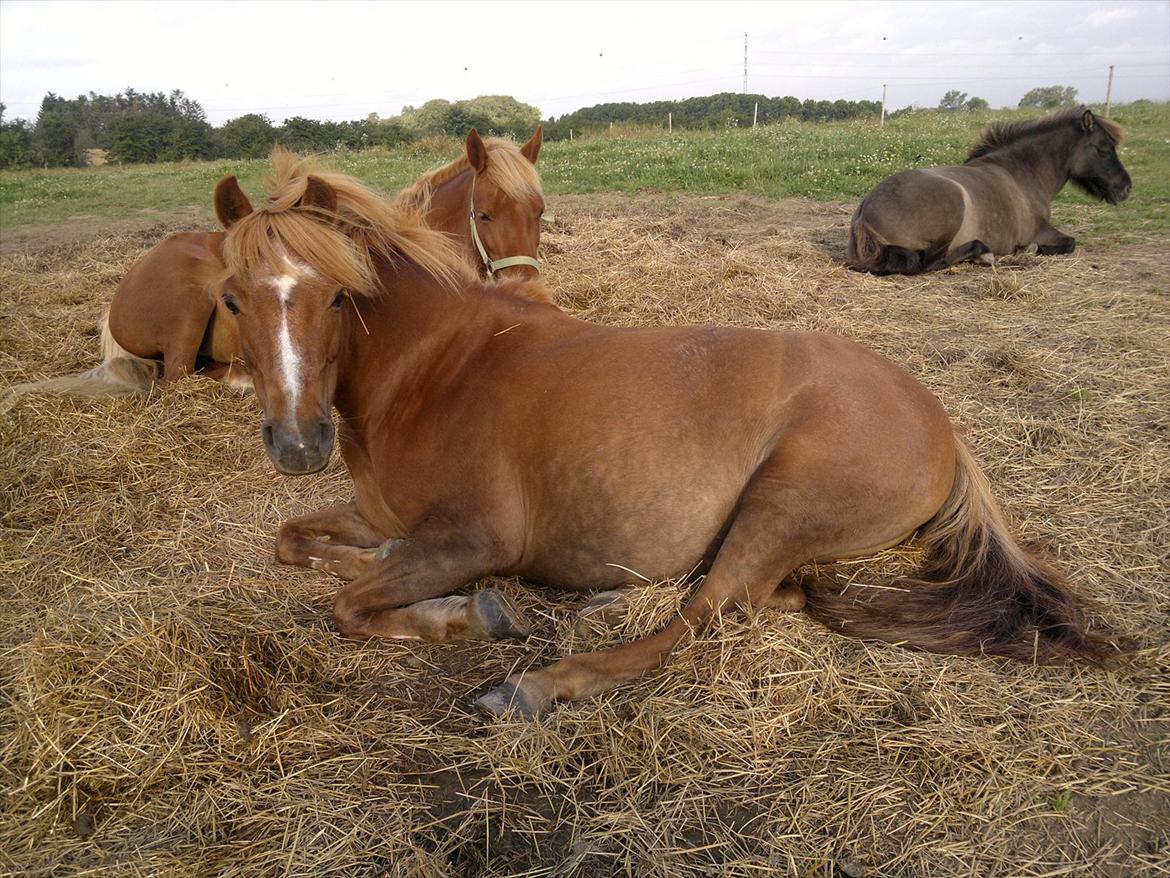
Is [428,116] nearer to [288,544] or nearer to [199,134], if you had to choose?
[199,134]

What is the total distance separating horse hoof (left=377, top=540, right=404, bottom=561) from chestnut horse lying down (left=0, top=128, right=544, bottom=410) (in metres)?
2.64

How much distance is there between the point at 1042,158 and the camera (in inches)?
391

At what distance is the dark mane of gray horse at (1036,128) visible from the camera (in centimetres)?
1003

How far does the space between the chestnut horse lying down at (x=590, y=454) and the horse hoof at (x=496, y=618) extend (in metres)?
0.01

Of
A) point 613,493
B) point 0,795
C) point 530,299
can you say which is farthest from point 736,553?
point 0,795

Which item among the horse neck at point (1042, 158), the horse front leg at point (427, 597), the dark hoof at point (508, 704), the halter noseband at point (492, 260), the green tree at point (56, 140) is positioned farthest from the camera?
the green tree at point (56, 140)

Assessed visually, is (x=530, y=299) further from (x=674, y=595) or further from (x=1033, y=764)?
(x=1033, y=764)

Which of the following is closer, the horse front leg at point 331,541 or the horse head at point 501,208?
the horse front leg at point 331,541

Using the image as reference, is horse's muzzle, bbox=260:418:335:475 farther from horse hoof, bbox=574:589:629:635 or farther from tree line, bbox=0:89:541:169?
tree line, bbox=0:89:541:169

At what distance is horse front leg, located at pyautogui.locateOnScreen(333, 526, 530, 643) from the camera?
2.94m

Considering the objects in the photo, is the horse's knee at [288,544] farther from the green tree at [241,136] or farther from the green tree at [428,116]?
the green tree at [428,116]

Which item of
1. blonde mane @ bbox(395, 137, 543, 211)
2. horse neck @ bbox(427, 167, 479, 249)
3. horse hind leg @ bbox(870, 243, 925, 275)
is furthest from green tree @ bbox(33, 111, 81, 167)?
horse hind leg @ bbox(870, 243, 925, 275)

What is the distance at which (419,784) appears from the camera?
2.28 meters

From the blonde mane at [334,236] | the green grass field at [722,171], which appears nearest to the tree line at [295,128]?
the green grass field at [722,171]
